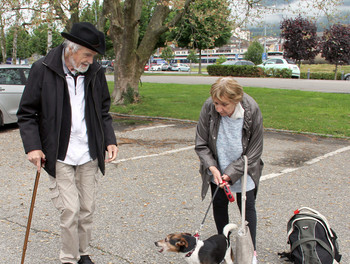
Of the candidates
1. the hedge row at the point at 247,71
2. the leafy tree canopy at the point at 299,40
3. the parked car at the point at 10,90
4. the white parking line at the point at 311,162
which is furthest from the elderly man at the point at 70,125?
the leafy tree canopy at the point at 299,40

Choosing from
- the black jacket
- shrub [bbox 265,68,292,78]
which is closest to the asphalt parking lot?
the black jacket

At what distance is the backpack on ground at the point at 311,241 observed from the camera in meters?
3.14

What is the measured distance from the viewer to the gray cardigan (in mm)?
3043

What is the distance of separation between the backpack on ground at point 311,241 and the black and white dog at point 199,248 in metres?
0.65

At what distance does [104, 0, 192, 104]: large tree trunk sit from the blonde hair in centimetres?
986

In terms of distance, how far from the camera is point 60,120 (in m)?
2.96

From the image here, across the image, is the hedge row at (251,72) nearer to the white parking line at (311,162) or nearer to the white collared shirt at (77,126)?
the white parking line at (311,162)

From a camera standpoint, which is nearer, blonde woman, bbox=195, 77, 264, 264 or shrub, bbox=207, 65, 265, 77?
blonde woman, bbox=195, 77, 264, 264

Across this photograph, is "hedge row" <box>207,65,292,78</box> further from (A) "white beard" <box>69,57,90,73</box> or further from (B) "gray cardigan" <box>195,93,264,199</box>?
(A) "white beard" <box>69,57,90,73</box>

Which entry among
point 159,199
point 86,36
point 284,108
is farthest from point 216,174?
point 284,108

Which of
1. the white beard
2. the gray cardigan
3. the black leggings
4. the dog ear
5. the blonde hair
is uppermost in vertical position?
the white beard

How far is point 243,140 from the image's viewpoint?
10.2 feet

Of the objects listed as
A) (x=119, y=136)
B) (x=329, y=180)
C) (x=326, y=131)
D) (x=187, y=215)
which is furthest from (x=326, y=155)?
(x=119, y=136)

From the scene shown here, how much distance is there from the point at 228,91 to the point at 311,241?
1.46 metres
